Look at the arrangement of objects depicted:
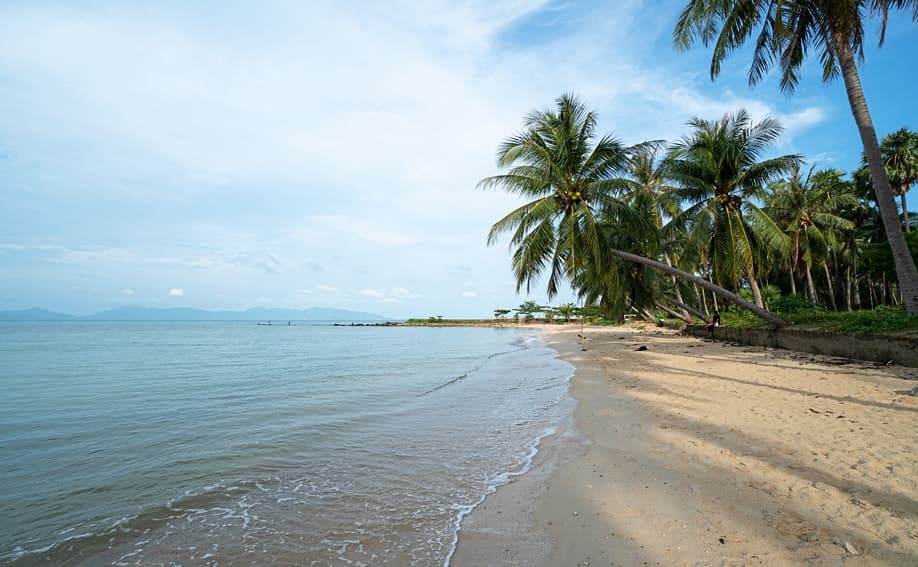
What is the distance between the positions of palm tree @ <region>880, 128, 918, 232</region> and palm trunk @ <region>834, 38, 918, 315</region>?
24015 mm

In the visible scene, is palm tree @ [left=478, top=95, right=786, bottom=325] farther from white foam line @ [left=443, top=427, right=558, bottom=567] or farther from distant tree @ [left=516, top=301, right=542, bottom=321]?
distant tree @ [left=516, top=301, right=542, bottom=321]

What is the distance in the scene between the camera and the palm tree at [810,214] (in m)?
29.1

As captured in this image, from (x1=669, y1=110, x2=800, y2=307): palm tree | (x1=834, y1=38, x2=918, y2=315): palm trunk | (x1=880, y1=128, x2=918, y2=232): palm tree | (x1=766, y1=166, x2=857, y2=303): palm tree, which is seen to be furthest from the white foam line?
(x1=880, y1=128, x2=918, y2=232): palm tree

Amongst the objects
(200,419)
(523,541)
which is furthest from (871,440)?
(200,419)

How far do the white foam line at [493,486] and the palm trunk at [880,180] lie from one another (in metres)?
10.9

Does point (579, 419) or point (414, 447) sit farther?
point (579, 419)

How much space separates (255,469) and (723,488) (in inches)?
210

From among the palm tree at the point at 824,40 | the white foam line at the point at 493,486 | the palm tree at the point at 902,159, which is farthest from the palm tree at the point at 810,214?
the white foam line at the point at 493,486

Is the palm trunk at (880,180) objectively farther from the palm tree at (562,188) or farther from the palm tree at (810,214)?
the palm tree at (810,214)

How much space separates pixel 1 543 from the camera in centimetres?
364

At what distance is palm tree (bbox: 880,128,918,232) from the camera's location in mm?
27922

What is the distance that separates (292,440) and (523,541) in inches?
186

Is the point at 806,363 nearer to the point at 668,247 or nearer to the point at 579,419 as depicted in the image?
the point at 579,419

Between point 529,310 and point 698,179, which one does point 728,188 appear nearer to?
point 698,179
